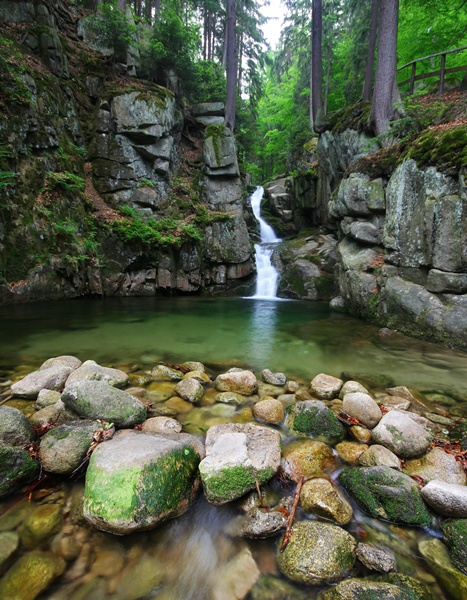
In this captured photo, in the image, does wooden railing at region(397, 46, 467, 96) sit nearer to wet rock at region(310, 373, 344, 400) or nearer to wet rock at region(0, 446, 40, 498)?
A: wet rock at region(310, 373, 344, 400)

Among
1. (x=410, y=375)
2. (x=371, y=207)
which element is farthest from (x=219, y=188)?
(x=410, y=375)

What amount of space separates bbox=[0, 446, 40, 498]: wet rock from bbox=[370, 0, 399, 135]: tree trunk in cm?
1200

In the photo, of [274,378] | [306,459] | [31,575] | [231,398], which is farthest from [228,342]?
[31,575]

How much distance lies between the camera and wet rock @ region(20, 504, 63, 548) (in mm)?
1865

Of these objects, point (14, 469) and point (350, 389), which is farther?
point (350, 389)

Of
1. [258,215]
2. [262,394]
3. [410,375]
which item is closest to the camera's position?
[262,394]

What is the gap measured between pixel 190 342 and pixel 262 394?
272 centimetres

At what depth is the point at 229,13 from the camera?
1493 cm

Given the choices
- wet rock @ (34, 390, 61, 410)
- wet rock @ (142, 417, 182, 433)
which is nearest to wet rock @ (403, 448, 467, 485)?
wet rock @ (142, 417, 182, 433)

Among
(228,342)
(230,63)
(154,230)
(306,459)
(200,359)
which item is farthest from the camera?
(230,63)

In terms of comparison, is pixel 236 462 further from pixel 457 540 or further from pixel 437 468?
pixel 437 468

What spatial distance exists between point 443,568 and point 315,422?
1.38 metres

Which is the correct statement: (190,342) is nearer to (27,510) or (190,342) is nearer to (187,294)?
(27,510)

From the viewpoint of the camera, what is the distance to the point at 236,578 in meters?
1.76
